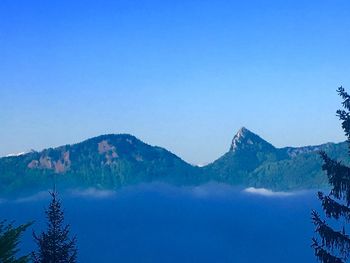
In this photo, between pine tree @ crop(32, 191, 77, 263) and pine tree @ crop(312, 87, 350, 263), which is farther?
pine tree @ crop(32, 191, 77, 263)

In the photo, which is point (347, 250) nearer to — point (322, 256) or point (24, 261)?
point (322, 256)

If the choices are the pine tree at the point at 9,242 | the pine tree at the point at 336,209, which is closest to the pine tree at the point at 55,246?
the pine tree at the point at 9,242

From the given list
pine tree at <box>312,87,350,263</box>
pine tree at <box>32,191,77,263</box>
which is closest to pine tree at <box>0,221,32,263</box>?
pine tree at <box>32,191,77,263</box>

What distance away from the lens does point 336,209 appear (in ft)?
69.2

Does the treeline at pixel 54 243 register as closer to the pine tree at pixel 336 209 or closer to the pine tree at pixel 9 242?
the pine tree at pixel 9 242

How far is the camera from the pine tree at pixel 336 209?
2091 centimetres

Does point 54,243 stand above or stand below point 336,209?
below

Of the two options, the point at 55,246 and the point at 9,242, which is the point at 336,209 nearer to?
the point at 9,242

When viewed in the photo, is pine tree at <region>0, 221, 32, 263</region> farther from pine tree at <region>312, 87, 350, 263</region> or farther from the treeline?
pine tree at <region>312, 87, 350, 263</region>

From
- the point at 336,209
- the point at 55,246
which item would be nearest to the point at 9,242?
the point at 55,246

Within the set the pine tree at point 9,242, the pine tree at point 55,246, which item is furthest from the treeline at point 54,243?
the pine tree at point 9,242

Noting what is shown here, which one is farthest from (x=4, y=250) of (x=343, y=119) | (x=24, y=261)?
(x=343, y=119)

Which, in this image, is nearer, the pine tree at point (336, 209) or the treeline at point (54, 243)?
the pine tree at point (336, 209)

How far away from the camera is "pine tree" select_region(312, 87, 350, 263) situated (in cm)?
2091
